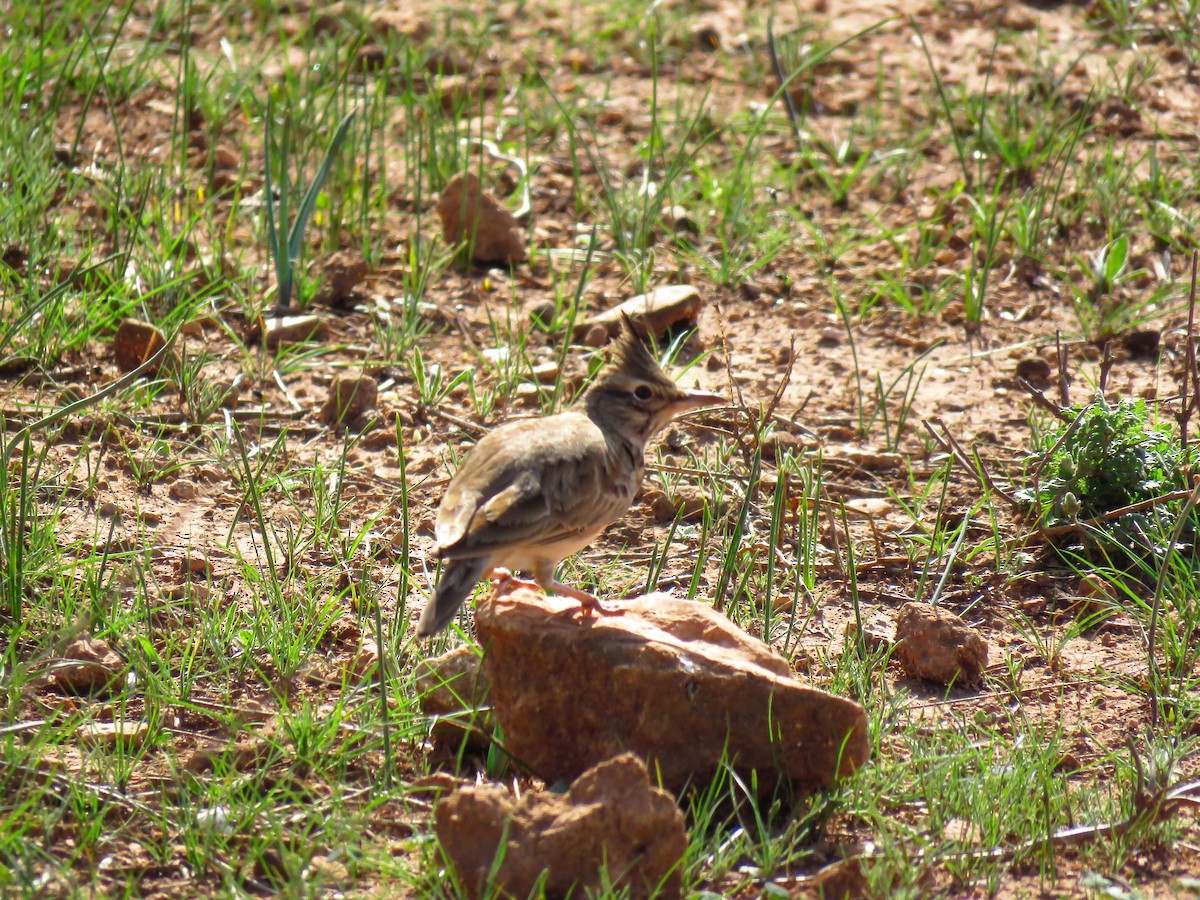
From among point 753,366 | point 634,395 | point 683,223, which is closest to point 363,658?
point 634,395

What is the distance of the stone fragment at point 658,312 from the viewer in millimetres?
6371

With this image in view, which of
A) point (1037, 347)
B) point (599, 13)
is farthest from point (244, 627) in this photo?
point (599, 13)

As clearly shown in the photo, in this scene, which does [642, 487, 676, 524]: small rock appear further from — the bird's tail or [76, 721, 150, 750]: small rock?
[76, 721, 150, 750]: small rock

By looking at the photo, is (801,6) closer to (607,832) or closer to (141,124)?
(141,124)

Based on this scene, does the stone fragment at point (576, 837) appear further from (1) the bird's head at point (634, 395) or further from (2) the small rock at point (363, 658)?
(1) the bird's head at point (634, 395)

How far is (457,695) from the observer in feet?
13.2

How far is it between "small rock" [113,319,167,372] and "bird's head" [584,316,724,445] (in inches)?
78.5

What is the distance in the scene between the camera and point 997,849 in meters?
3.57

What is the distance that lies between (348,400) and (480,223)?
1.55 m

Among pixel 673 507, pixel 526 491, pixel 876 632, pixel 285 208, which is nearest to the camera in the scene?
pixel 526 491

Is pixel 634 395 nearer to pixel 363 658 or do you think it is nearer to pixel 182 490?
pixel 363 658

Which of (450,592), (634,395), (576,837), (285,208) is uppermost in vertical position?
(285,208)

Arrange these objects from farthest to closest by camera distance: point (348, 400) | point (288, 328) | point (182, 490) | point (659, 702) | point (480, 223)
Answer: point (480, 223) → point (288, 328) → point (348, 400) → point (182, 490) → point (659, 702)

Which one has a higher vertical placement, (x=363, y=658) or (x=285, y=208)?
(x=285, y=208)
